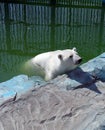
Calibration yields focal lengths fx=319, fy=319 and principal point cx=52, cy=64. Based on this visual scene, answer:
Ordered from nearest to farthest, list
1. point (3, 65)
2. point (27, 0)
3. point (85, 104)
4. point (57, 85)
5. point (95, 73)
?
point (85, 104) → point (57, 85) → point (95, 73) → point (3, 65) → point (27, 0)

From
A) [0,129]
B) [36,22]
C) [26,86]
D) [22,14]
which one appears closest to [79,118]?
[0,129]

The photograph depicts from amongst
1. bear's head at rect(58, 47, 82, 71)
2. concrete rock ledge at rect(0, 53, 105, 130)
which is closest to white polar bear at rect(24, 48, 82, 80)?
bear's head at rect(58, 47, 82, 71)

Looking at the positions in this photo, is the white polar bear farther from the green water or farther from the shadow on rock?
the green water

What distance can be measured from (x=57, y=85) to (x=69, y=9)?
17.7ft

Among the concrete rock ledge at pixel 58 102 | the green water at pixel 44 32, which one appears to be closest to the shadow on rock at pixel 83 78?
the concrete rock ledge at pixel 58 102

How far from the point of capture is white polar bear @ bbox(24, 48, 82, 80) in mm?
3933

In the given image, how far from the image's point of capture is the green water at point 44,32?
609 centimetres

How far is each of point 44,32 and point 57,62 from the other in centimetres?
328

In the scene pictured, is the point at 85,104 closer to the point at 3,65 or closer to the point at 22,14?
the point at 3,65

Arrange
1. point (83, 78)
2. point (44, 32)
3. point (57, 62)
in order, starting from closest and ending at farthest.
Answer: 1. point (83, 78)
2. point (57, 62)
3. point (44, 32)

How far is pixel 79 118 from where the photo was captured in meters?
3.09

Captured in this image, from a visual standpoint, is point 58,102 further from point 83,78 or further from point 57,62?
point 57,62

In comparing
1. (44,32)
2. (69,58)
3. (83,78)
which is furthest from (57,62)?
(44,32)

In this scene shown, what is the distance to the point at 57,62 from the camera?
419cm
